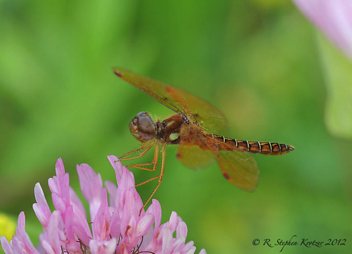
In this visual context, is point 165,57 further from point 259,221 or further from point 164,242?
point 164,242

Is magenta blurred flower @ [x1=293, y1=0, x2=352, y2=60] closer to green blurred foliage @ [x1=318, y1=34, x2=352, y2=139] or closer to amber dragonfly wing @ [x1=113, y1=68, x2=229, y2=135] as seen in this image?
green blurred foliage @ [x1=318, y1=34, x2=352, y2=139]

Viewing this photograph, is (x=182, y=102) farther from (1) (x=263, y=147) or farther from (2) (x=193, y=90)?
(2) (x=193, y=90)

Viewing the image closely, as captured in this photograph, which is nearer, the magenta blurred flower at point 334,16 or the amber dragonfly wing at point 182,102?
the magenta blurred flower at point 334,16

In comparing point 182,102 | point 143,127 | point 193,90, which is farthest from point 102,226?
point 193,90

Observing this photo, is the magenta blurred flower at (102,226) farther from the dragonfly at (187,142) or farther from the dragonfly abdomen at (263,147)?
the dragonfly abdomen at (263,147)

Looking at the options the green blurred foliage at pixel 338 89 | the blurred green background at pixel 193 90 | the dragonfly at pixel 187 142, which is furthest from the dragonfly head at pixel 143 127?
the blurred green background at pixel 193 90

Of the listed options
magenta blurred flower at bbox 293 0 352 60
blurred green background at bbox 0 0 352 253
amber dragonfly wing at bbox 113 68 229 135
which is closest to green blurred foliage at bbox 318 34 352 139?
magenta blurred flower at bbox 293 0 352 60
